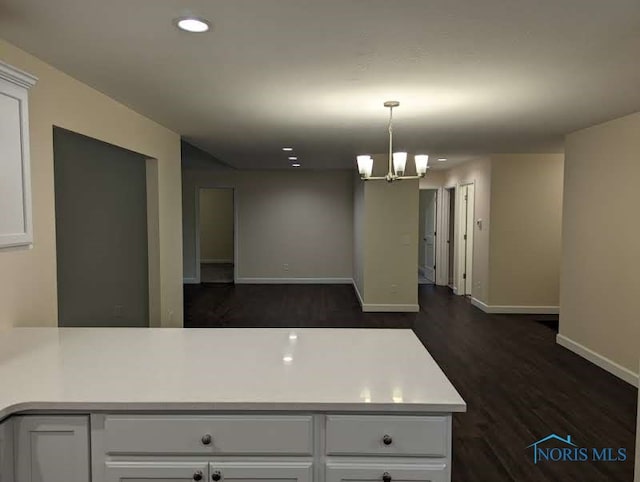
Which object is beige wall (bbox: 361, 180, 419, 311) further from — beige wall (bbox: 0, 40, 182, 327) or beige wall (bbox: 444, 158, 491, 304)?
beige wall (bbox: 0, 40, 182, 327)

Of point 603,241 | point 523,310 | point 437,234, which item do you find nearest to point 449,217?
point 437,234

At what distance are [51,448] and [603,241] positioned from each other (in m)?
4.73

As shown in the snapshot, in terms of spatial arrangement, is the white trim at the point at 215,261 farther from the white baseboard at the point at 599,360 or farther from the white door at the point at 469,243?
the white baseboard at the point at 599,360

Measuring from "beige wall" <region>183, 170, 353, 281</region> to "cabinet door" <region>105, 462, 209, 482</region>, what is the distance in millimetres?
8264

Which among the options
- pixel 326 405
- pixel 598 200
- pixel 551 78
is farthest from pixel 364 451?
pixel 598 200

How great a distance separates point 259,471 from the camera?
1.61 meters

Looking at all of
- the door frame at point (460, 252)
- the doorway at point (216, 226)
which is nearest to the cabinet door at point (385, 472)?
the door frame at point (460, 252)

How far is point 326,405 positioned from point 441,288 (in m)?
8.00

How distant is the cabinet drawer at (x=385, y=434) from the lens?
1.60m

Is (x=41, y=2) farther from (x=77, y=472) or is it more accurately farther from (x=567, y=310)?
(x=567, y=310)

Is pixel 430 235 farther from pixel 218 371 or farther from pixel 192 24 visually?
pixel 218 371

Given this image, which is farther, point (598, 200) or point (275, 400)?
point (598, 200)

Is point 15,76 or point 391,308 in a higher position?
point 15,76

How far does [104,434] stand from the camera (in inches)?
63.1
